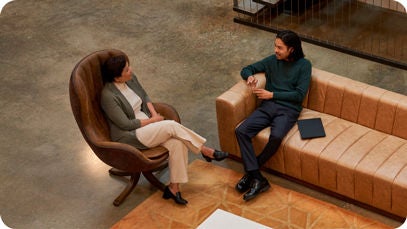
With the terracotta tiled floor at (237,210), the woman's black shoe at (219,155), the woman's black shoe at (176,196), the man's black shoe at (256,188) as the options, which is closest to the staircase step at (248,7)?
the woman's black shoe at (219,155)

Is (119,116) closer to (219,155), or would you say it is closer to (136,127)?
(136,127)

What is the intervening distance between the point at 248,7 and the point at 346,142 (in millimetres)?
3380

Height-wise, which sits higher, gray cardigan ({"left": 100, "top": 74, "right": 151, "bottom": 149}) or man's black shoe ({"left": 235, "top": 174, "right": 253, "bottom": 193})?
gray cardigan ({"left": 100, "top": 74, "right": 151, "bottom": 149})

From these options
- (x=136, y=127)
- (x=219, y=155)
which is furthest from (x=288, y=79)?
(x=136, y=127)

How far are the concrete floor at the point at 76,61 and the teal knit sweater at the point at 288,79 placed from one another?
0.68 metres

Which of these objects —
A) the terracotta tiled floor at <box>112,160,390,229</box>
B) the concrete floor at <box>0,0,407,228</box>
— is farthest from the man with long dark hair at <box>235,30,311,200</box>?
the concrete floor at <box>0,0,407,228</box>

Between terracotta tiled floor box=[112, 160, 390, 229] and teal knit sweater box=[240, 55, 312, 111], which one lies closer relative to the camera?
terracotta tiled floor box=[112, 160, 390, 229]

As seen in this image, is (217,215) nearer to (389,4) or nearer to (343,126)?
(343,126)

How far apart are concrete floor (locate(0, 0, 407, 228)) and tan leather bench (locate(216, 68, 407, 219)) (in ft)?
0.59

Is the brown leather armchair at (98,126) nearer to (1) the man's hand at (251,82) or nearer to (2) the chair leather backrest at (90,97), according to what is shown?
(2) the chair leather backrest at (90,97)

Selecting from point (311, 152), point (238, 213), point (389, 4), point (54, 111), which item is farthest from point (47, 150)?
point (389, 4)

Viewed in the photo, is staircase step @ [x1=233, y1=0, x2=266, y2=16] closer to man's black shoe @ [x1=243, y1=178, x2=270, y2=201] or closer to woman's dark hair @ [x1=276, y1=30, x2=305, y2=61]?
woman's dark hair @ [x1=276, y1=30, x2=305, y2=61]

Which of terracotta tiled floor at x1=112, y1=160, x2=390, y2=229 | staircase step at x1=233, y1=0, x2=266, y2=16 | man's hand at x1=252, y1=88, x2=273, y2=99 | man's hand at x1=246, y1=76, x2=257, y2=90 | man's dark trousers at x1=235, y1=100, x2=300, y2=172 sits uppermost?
man's hand at x1=246, y1=76, x2=257, y2=90

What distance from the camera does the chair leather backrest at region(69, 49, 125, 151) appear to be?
6.18 metres
